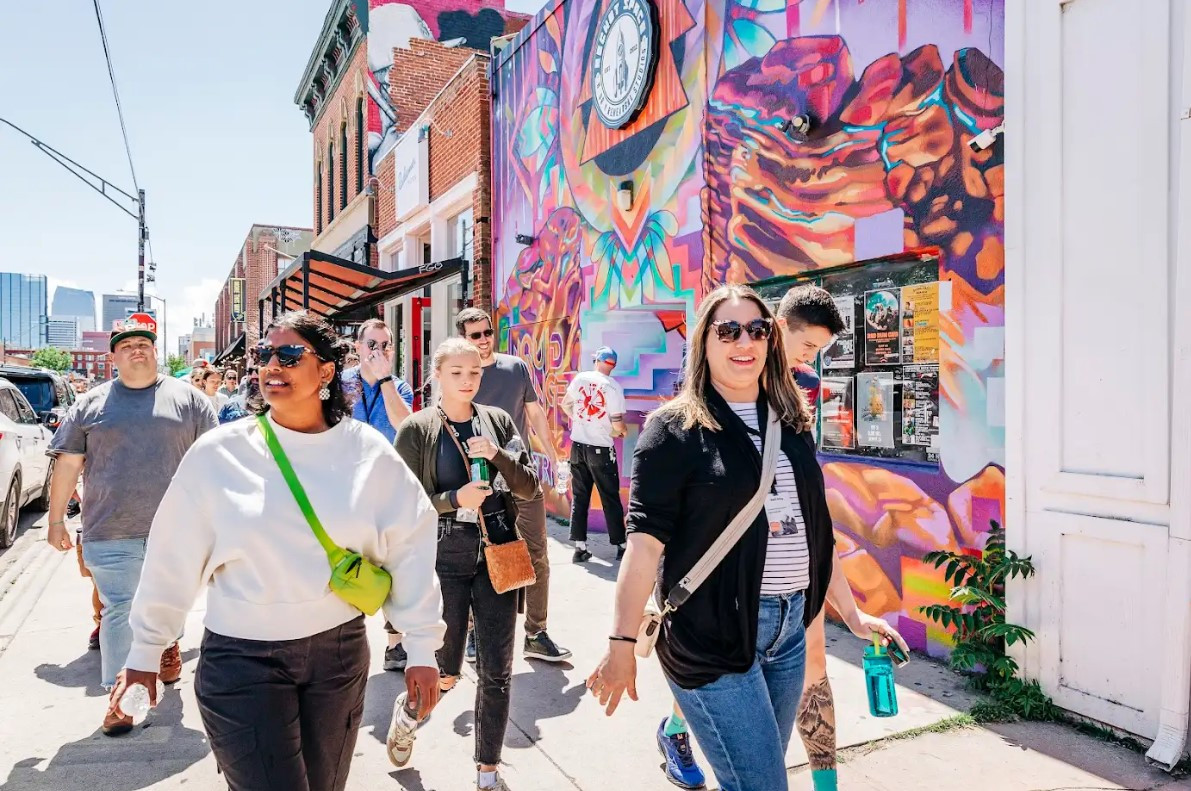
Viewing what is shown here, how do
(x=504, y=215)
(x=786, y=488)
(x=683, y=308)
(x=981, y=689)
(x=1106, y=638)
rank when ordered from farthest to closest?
1. (x=504, y=215)
2. (x=683, y=308)
3. (x=981, y=689)
4. (x=1106, y=638)
5. (x=786, y=488)

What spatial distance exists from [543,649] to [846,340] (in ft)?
9.20

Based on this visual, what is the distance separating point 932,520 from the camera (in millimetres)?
4789

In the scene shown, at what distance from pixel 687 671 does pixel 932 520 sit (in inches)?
125

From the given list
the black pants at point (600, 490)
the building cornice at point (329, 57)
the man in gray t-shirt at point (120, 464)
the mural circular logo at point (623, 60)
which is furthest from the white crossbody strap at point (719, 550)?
the building cornice at point (329, 57)

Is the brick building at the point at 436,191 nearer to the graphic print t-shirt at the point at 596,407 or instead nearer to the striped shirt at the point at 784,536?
the graphic print t-shirt at the point at 596,407

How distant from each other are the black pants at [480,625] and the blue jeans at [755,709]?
122 cm

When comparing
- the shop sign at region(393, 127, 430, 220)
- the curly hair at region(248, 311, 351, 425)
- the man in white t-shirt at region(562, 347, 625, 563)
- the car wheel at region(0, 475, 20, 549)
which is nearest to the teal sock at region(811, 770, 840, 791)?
the curly hair at region(248, 311, 351, 425)

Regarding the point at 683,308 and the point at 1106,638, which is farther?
the point at 683,308

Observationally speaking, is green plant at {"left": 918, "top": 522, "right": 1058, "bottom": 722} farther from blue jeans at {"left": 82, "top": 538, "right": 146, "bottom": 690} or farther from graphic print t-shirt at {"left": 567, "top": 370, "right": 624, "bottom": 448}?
blue jeans at {"left": 82, "top": 538, "right": 146, "bottom": 690}

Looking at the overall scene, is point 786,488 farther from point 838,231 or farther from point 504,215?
point 504,215

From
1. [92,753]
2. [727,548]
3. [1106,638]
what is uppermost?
[727,548]

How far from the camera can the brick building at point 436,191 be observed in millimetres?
11367

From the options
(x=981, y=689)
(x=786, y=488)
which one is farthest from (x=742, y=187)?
(x=786, y=488)

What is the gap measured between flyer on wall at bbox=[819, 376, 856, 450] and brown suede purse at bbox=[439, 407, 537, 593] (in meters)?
2.86
